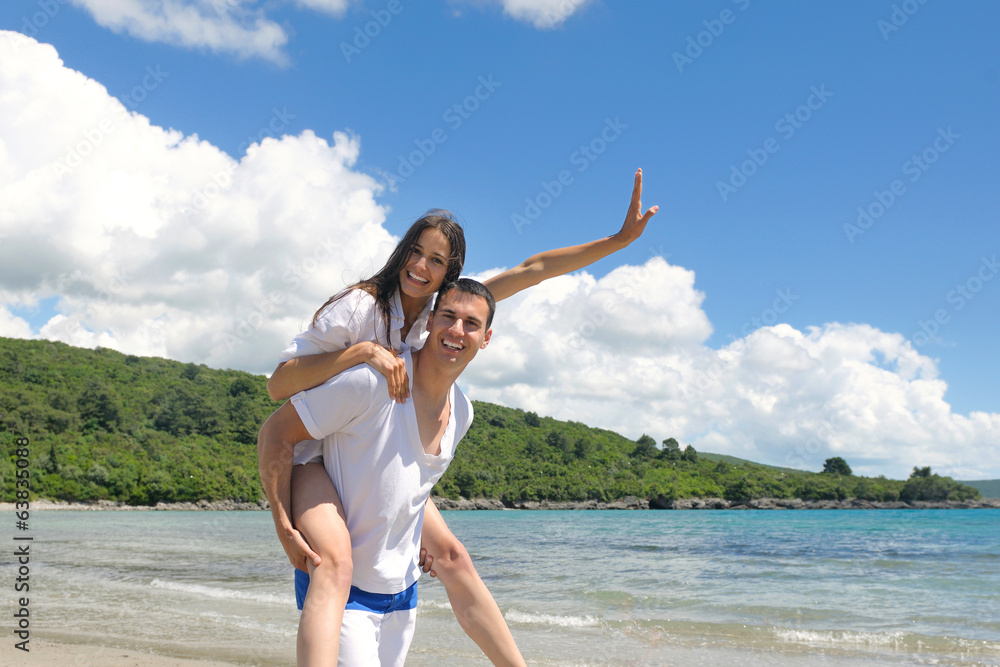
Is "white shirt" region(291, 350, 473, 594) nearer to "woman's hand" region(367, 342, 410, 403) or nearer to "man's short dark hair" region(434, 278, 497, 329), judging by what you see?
"woman's hand" region(367, 342, 410, 403)

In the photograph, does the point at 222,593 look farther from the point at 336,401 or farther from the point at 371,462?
the point at 336,401

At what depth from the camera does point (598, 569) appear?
603 inches

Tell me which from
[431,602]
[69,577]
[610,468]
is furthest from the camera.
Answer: [610,468]

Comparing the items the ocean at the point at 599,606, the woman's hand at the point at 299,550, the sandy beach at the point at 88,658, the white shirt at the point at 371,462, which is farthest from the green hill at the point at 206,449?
the white shirt at the point at 371,462

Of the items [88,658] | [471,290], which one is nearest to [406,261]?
[471,290]

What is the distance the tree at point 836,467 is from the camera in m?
92.0

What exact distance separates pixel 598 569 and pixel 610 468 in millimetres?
61893

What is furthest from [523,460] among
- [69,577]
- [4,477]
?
[69,577]

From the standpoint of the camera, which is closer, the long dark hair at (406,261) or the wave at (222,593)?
the long dark hair at (406,261)

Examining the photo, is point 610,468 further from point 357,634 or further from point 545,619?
point 357,634

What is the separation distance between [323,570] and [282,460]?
405 mm

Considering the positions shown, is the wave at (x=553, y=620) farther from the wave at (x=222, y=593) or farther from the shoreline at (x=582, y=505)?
the shoreline at (x=582, y=505)

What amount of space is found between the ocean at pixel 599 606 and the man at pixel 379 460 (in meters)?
4.45

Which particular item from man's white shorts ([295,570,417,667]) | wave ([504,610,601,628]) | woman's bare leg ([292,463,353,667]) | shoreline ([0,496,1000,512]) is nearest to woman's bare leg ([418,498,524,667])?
man's white shorts ([295,570,417,667])
